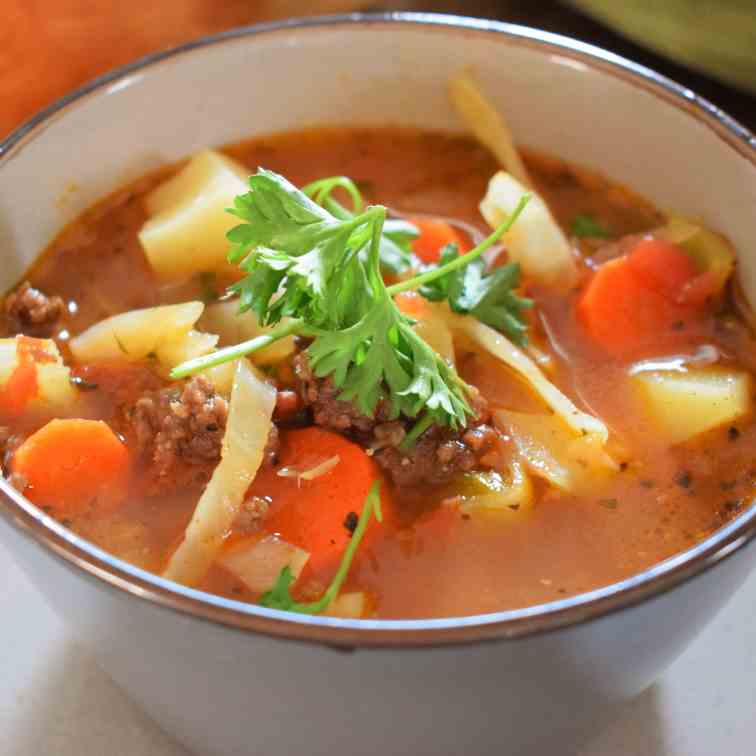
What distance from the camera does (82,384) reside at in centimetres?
210

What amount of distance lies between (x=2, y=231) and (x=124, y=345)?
35cm

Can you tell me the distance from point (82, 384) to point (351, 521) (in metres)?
0.58

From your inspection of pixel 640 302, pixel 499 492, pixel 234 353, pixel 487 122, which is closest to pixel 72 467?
pixel 234 353

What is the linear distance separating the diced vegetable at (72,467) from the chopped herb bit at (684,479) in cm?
91

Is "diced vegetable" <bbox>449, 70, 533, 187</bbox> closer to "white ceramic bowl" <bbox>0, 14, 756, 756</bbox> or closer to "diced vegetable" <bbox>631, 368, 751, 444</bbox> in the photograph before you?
"white ceramic bowl" <bbox>0, 14, 756, 756</bbox>

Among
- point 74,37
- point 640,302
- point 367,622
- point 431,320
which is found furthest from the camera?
point 74,37

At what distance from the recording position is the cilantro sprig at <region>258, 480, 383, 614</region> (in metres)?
1.70

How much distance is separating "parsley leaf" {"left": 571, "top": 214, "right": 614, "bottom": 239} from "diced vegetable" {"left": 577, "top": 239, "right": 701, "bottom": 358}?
0.47 feet

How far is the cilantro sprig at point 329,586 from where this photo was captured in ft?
5.59

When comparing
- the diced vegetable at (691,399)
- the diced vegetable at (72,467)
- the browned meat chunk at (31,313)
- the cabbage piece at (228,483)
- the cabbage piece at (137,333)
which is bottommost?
the diced vegetable at (691,399)

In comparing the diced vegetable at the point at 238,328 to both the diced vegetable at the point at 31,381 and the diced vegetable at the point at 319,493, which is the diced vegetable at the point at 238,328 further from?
the diced vegetable at the point at 31,381

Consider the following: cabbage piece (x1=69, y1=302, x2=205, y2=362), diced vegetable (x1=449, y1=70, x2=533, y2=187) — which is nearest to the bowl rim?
cabbage piece (x1=69, y1=302, x2=205, y2=362)

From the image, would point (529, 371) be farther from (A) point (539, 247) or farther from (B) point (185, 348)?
(B) point (185, 348)

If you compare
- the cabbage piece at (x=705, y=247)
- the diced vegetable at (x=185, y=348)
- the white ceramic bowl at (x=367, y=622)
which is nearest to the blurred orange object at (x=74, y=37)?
the white ceramic bowl at (x=367, y=622)
